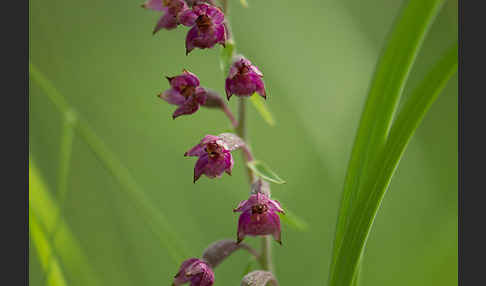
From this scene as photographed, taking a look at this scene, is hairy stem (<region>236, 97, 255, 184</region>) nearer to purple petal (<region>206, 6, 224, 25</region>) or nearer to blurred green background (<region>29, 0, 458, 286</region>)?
purple petal (<region>206, 6, 224, 25</region>)

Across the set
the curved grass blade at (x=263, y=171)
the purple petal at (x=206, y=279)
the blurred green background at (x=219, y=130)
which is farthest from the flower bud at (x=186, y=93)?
the blurred green background at (x=219, y=130)

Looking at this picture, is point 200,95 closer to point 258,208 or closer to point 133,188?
point 258,208

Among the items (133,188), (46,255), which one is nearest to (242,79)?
(133,188)

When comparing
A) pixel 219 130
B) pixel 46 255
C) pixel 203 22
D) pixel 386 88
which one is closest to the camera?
pixel 386 88

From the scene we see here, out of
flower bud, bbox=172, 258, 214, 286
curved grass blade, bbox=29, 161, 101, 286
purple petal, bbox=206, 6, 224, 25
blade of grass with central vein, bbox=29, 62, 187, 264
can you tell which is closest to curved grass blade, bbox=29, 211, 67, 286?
curved grass blade, bbox=29, 161, 101, 286

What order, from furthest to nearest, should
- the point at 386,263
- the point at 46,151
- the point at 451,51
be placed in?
the point at 46,151, the point at 386,263, the point at 451,51

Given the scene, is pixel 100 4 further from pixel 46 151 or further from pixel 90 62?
pixel 46 151

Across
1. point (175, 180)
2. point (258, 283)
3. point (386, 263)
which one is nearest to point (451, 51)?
point (258, 283)
